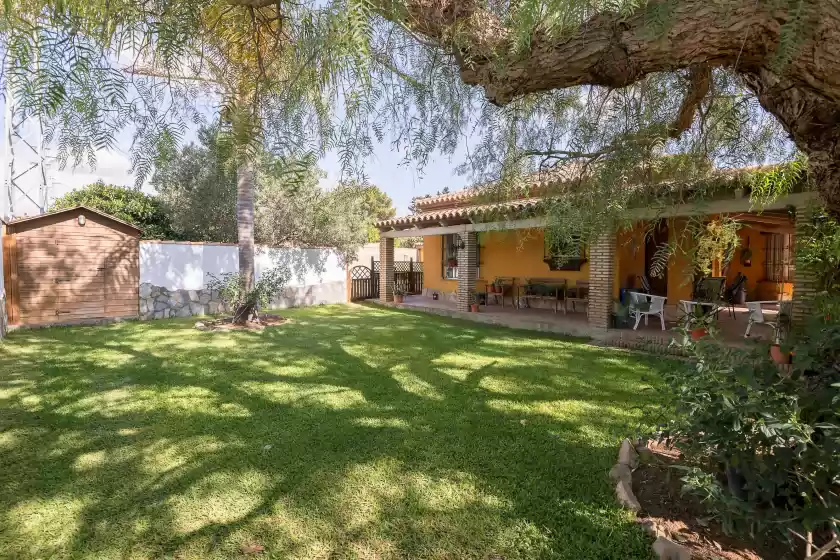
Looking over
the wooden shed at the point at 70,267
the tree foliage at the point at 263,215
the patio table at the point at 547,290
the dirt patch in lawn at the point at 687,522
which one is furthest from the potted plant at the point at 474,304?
the dirt patch in lawn at the point at 687,522

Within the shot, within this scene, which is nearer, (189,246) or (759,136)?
(759,136)

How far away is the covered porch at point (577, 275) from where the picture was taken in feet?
31.4

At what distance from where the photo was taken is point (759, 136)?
458 cm

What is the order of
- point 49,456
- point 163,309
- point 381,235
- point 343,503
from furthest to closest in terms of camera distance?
1. point 381,235
2. point 163,309
3. point 49,456
4. point 343,503

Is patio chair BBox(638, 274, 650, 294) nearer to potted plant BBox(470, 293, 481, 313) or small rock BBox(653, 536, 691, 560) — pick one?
potted plant BBox(470, 293, 481, 313)

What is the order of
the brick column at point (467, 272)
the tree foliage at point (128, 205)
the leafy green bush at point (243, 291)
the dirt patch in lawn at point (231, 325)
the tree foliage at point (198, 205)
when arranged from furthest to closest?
the tree foliage at point (128, 205)
the tree foliage at point (198, 205)
the brick column at point (467, 272)
the leafy green bush at point (243, 291)
the dirt patch in lawn at point (231, 325)

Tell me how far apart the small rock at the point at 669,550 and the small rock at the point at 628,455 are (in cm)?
93

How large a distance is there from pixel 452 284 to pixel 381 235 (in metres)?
3.30

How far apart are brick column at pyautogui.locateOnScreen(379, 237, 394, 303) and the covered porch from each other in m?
0.04

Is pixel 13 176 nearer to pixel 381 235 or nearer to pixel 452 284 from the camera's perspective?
pixel 381 235

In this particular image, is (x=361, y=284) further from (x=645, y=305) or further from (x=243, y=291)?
(x=645, y=305)

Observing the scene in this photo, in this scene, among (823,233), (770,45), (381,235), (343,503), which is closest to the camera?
(770,45)

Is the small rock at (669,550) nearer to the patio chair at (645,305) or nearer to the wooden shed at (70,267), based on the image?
the patio chair at (645,305)

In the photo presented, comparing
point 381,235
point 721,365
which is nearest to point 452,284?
point 381,235
